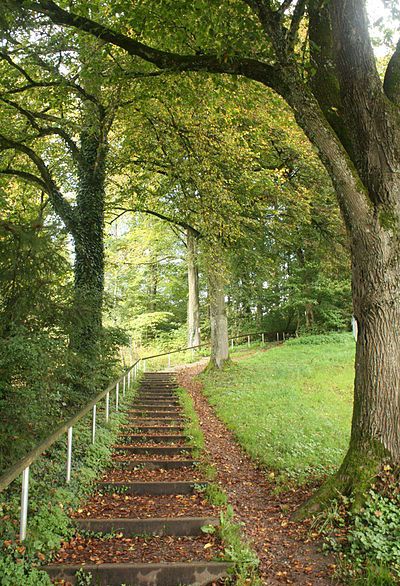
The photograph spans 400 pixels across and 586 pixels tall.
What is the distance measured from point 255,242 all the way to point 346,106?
10.9 m

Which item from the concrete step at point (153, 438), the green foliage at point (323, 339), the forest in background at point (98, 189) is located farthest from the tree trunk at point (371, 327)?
the green foliage at point (323, 339)

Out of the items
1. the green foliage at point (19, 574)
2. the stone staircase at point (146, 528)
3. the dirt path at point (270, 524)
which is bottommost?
the dirt path at point (270, 524)

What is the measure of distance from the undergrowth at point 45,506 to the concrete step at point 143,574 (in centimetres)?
20

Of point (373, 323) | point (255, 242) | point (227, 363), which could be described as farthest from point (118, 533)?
point (227, 363)

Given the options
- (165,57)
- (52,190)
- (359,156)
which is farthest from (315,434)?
(52,190)

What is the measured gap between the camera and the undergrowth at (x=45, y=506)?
12.0 feet

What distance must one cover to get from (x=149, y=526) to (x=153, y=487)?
1.28 meters

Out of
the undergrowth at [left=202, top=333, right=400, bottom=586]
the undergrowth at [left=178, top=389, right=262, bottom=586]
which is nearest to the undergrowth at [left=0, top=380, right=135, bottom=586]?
the undergrowth at [left=178, top=389, right=262, bottom=586]

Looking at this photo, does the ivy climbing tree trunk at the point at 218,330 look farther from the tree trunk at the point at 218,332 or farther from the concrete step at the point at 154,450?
the concrete step at the point at 154,450

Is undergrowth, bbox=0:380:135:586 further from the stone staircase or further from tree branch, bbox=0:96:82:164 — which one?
tree branch, bbox=0:96:82:164

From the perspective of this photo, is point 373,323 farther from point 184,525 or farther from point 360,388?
point 184,525

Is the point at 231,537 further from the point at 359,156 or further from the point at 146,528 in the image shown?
the point at 359,156

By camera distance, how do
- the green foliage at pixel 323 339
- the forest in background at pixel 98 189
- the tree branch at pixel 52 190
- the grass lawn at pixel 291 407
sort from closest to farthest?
1. the forest in background at pixel 98 189
2. the grass lawn at pixel 291 407
3. the tree branch at pixel 52 190
4. the green foliage at pixel 323 339

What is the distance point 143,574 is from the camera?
12.5 feet
